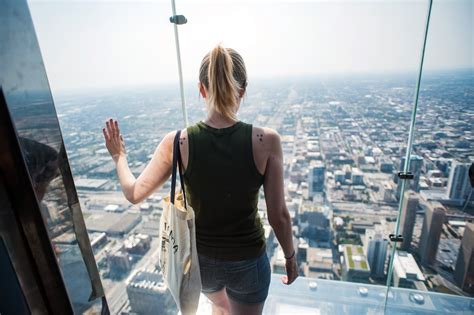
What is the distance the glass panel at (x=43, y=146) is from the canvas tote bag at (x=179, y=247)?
16.8 inches

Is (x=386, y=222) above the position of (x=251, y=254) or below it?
below

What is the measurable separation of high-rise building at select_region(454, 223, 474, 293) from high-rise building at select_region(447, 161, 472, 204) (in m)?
0.21

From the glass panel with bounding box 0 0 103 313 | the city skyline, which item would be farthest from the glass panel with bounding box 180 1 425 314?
the glass panel with bounding box 0 0 103 313

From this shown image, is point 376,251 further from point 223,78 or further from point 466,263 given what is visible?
point 223,78

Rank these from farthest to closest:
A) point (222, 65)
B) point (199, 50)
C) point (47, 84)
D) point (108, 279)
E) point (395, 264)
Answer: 1. point (395, 264)
2. point (108, 279)
3. point (199, 50)
4. point (222, 65)
5. point (47, 84)

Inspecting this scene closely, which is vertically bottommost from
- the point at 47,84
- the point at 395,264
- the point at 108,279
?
the point at 395,264

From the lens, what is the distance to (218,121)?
1002 millimetres

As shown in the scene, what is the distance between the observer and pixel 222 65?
3.09ft

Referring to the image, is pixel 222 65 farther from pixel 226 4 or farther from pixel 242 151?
pixel 226 4

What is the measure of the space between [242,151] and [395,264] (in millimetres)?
1553

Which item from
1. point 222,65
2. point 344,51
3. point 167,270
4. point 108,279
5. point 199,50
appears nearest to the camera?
point 222,65

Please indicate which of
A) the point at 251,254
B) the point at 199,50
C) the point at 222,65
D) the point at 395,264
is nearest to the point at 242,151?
the point at 222,65

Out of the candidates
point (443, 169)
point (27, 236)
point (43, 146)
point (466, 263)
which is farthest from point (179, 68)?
point (466, 263)

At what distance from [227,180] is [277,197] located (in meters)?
0.24
